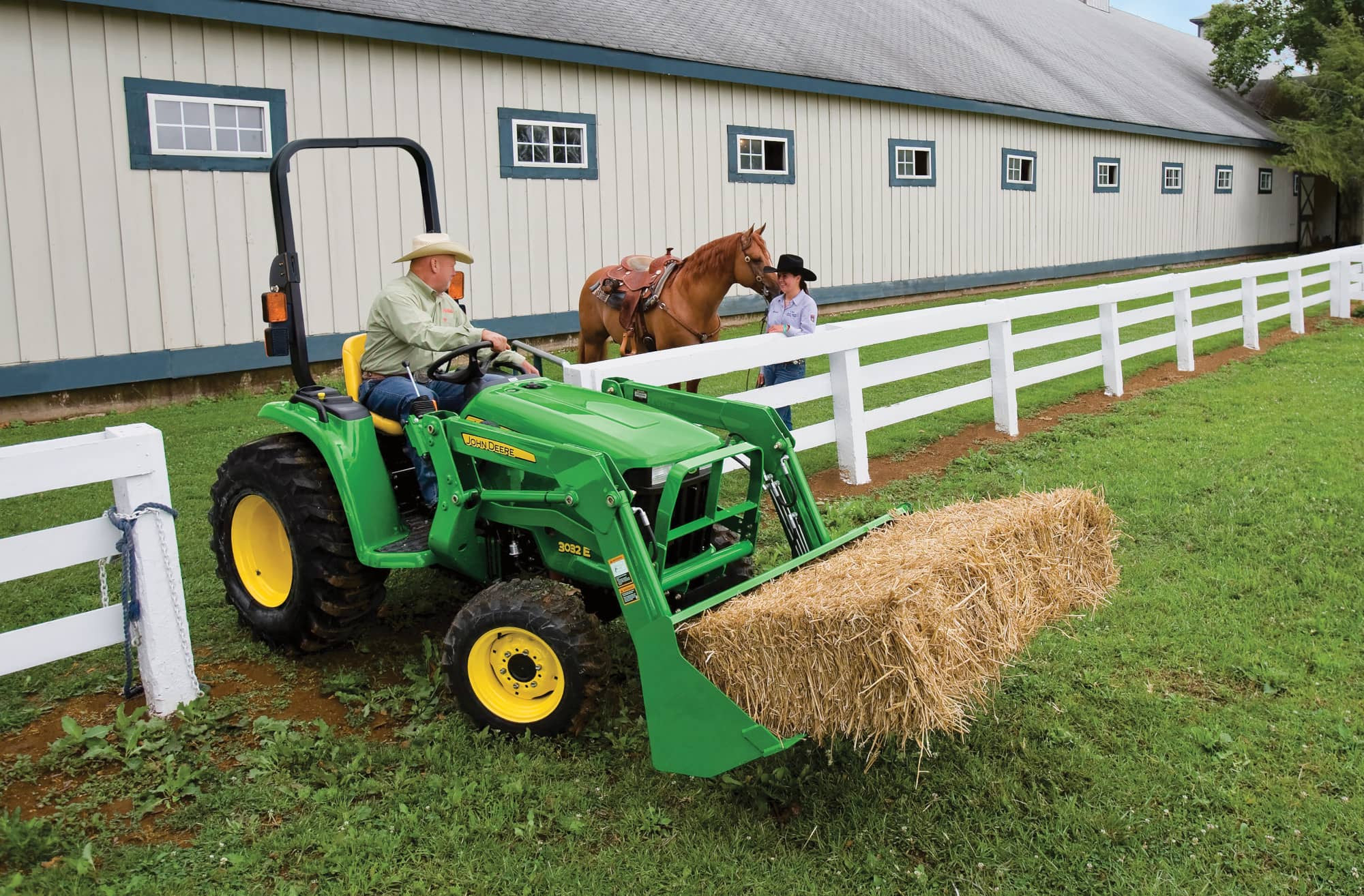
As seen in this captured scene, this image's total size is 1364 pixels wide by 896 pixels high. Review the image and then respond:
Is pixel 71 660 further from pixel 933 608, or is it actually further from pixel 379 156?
pixel 379 156

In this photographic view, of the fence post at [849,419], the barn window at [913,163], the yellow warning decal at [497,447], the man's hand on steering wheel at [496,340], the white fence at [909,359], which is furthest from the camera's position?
the barn window at [913,163]

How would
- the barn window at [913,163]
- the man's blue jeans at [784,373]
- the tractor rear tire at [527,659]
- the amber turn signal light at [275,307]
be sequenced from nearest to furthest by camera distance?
the tractor rear tire at [527,659]
the amber turn signal light at [275,307]
the man's blue jeans at [784,373]
the barn window at [913,163]

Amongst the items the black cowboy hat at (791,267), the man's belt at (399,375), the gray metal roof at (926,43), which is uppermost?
the gray metal roof at (926,43)

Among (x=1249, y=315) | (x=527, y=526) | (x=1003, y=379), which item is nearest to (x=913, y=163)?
(x=1249, y=315)

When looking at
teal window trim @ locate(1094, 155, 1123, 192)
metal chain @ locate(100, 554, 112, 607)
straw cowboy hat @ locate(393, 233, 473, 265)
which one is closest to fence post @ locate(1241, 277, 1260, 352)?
straw cowboy hat @ locate(393, 233, 473, 265)

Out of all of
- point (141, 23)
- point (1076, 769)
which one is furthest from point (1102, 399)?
point (141, 23)

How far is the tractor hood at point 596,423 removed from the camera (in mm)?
4227

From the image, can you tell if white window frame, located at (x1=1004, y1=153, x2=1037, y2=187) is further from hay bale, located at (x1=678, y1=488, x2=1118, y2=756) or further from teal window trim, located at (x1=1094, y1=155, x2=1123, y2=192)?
hay bale, located at (x1=678, y1=488, x2=1118, y2=756)

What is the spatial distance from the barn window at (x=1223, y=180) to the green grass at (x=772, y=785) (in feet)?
94.1

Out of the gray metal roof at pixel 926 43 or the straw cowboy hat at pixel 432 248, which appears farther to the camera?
the gray metal roof at pixel 926 43

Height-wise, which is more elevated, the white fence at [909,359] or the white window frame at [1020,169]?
the white window frame at [1020,169]

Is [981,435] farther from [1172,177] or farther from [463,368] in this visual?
[1172,177]

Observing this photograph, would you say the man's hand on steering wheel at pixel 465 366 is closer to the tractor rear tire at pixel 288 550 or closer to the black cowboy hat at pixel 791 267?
the tractor rear tire at pixel 288 550

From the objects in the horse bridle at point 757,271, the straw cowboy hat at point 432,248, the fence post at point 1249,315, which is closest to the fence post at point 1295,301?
the fence post at point 1249,315
